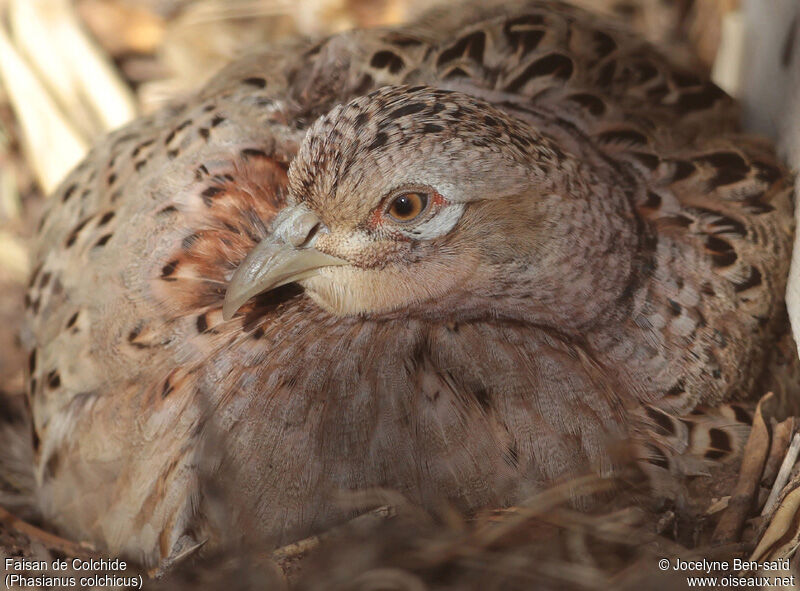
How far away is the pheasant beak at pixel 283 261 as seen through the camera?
6.12 feet

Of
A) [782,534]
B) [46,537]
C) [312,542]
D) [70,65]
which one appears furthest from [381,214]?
[70,65]

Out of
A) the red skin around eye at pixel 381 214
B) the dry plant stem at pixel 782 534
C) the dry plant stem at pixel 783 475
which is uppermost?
the red skin around eye at pixel 381 214

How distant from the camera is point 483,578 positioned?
1.63 metres

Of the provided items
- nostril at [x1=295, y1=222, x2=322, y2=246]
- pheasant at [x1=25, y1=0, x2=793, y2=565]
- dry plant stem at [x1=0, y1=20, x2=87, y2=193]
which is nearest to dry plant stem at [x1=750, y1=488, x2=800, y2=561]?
pheasant at [x1=25, y1=0, x2=793, y2=565]

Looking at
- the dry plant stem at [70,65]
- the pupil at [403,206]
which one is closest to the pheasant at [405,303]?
the pupil at [403,206]

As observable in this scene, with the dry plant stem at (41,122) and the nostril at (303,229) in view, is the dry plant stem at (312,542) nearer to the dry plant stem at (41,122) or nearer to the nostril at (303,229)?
the nostril at (303,229)

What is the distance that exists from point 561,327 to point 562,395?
19 cm

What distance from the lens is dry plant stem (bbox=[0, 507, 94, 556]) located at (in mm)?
2154

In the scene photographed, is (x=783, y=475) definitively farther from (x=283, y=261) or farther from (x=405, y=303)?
(x=283, y=261)

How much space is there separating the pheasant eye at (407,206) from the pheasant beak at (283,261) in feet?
0.53

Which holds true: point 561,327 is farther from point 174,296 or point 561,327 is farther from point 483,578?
point 174,296

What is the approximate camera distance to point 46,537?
224 centimetres

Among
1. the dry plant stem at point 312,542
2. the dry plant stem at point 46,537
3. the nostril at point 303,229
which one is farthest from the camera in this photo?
the dry plant stem at point 46,537

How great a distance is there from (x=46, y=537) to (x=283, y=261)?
103 cm
